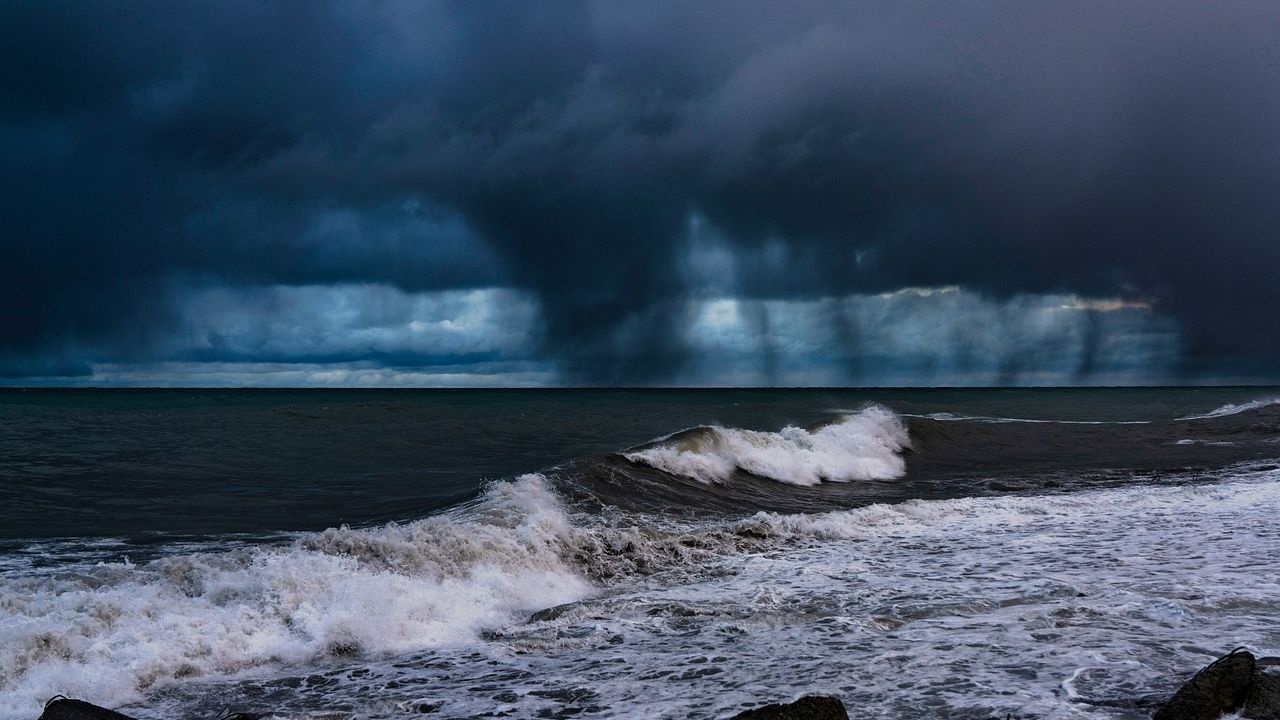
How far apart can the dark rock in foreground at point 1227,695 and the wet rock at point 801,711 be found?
2210mm

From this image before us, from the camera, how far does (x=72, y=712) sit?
4477 millimetres

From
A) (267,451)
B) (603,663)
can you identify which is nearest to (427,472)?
(267,451)

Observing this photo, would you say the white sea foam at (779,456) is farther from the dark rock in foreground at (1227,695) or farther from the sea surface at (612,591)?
the dark rock in foreground at (1227,695)

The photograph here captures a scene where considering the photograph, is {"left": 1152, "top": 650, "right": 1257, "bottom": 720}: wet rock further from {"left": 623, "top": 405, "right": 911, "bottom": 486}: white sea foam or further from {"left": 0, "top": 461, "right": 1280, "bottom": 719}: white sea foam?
{"left": 623, "top": 405, "right": 911, "bottom": 486}: white sea foam

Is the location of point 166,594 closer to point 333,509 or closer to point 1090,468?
point 333,509

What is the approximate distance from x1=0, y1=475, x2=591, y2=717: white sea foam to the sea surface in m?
0.03

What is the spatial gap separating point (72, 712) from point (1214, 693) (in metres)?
6.82

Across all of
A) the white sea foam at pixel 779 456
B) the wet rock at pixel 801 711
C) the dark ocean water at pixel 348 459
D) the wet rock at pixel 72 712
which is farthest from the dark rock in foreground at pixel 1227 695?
the white sea foam at pixel 779 456

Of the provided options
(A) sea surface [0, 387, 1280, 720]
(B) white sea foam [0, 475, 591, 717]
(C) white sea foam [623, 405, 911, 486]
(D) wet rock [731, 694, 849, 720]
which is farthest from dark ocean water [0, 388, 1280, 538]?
(D) wet rock [731, 694, 849, 720]

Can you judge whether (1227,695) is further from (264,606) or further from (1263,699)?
(264,606)

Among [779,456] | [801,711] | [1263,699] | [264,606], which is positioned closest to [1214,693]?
[1263,699]

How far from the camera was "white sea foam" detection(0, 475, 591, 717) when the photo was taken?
6.77m

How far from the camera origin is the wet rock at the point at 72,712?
175 inches

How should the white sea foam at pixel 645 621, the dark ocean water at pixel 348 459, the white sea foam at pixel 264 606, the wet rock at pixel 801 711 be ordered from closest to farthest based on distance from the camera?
the wet rock at pixel 801 711
the white sea foam at pixel 645 621
the white sea foam at pixel 264 606
the dark ocean water at pixel 348 459
